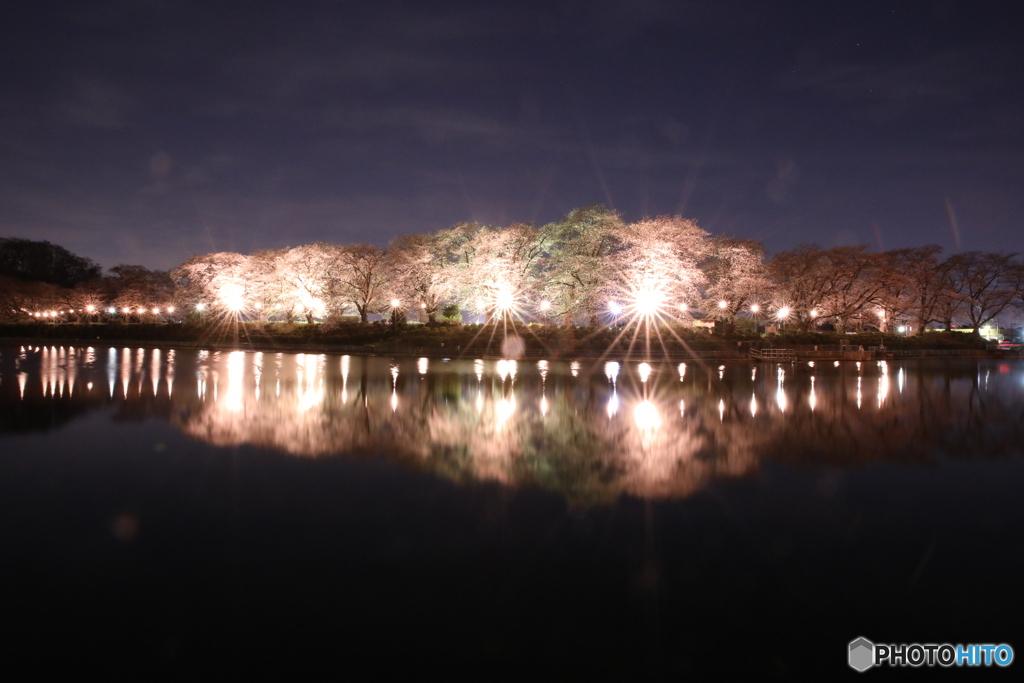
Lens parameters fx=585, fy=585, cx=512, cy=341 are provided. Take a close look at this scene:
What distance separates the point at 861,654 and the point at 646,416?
9.55 metres

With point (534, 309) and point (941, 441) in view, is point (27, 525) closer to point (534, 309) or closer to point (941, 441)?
point (941, 441)

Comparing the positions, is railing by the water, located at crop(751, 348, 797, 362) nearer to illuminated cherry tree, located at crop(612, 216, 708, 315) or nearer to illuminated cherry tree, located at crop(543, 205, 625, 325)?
illuminated cherry tree, located at crop(612, 216, 708, 315)

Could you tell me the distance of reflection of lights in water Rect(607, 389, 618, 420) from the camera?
46.3ft

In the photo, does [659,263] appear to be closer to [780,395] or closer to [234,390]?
[780,395]

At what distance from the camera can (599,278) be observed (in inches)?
1681

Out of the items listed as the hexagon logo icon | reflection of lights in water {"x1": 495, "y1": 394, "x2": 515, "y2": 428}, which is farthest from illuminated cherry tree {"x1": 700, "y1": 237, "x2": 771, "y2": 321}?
the hexagon logo icon

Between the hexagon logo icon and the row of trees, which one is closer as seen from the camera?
the hexagon logo icon

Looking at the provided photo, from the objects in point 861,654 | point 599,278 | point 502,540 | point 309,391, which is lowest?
point 861,654

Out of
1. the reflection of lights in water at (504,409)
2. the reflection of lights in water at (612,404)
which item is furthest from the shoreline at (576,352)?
the reflection of lights in water at (504,409)

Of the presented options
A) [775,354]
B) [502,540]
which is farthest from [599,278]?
[502,540]

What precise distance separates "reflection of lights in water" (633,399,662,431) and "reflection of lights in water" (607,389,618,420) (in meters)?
0.50

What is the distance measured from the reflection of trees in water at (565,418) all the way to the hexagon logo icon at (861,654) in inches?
130

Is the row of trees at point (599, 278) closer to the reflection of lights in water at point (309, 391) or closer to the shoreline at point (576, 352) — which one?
the shoreline at point (576, 352)

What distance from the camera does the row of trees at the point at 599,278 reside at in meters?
42.4
